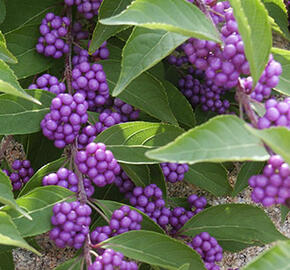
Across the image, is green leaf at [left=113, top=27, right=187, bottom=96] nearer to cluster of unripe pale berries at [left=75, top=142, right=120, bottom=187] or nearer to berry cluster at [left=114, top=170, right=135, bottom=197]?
cluster of unripe pale berries at [left=75, top=142, right=120, bottom=187]

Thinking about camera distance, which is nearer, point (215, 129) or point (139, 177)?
point (215, 129)

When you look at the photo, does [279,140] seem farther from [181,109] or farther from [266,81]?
[181,109]

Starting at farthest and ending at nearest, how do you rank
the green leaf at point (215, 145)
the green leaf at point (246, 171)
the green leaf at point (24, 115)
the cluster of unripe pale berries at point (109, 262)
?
1. the green leaf at point (246, 171)
2. the green leaf at point (24, 115)
3. the cluster of unripe pale berries at point (109, 262)
4. the green leaf at point (215, 145)

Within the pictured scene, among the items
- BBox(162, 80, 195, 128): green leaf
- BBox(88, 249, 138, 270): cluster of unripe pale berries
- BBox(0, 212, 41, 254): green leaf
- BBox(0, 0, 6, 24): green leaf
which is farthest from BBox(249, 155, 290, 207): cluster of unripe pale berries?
BBox(0, 0, 6, 24): green leaf

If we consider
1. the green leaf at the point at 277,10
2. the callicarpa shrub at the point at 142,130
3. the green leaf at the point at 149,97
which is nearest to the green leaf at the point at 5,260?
A: the callicarpa shrub at the point at 142,130

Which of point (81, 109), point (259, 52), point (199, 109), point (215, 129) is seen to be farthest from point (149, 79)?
point (215, 129)

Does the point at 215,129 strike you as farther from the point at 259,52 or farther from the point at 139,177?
the point at 139,177

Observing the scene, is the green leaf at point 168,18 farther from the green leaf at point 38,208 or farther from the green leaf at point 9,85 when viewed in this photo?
the green leaf at point 38,208

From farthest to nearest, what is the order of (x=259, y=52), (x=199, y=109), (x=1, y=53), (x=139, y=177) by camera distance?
(x=199, y=109), (x=139, y=177), (x=1, y=53), (x=259, y=52)
